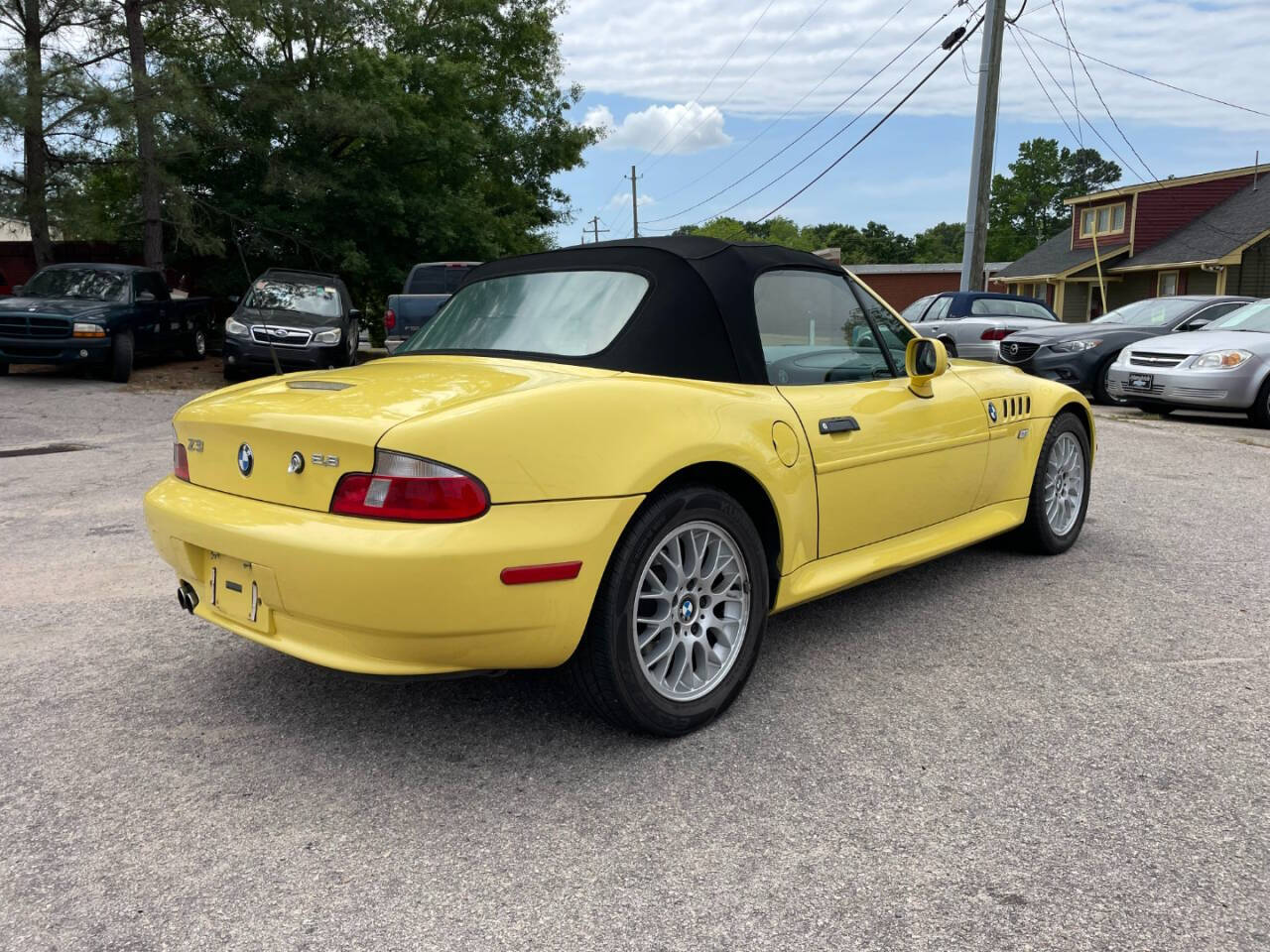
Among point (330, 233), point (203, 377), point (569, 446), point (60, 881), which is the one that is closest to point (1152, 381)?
point (569, 446)

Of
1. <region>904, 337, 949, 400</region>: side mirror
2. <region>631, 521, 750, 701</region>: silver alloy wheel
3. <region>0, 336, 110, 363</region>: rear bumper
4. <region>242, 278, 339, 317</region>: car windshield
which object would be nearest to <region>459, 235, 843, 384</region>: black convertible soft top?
<region>631, 521, 750, 701</region>: silver alloy wheel

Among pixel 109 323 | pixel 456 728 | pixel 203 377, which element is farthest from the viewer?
pixel 203 377

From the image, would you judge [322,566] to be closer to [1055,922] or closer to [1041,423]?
[1055,922]

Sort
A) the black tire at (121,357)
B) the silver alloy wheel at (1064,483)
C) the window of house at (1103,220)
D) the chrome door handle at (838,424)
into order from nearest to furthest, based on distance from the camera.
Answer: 1. the chrome door handle at (838,424)
2. the silver alloy wheel at (1064,483)
3. the black tire at (121,357)
4. the window of house at (1103,220)

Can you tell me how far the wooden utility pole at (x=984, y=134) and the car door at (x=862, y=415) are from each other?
51.4ft

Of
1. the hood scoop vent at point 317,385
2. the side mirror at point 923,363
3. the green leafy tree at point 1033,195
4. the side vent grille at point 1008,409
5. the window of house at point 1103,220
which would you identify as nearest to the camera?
the hood scoop vent at point 317,385

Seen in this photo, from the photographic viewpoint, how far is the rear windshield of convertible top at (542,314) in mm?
3381

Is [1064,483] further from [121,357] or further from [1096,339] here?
[121,357]

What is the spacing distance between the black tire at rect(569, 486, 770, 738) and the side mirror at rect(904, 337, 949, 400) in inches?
49.1

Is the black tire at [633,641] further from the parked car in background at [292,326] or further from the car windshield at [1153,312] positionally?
the car windshield at [1153,312]

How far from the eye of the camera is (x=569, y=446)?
2.75 m

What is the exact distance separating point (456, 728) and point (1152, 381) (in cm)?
1005

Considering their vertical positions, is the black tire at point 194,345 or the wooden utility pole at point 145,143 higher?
the wooden utility pole at point 145,143

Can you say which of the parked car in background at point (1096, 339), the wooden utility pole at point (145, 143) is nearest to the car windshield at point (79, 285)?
the wooden utility pole at point (145, 143)
